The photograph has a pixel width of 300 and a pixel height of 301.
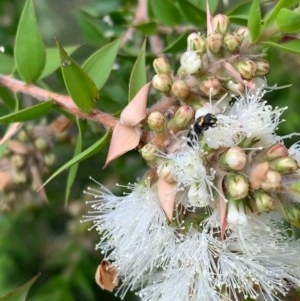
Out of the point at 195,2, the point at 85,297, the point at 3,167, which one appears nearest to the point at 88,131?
the point at 3,167

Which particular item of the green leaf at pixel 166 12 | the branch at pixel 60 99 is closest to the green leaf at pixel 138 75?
the branch at pixel 60 99

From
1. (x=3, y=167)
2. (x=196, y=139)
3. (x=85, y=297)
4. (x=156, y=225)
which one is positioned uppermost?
(x=196, y=139)

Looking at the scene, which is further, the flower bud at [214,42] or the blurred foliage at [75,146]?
the blurred foliage at [75,146]

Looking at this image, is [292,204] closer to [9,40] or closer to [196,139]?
[196,139]

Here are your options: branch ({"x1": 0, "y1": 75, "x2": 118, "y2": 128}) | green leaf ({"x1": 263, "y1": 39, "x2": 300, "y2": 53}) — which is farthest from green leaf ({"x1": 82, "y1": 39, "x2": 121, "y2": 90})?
green leaf ({"x1": 263, "y1": 39, "x2": 300, "y2": 53})

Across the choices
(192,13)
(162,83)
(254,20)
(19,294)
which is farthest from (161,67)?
(19,294)

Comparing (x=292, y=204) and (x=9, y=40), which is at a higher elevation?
(x=292, y=204)

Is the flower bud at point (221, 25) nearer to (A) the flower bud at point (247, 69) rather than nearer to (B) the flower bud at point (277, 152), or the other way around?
(A) the flower bud at point (247, 69)
